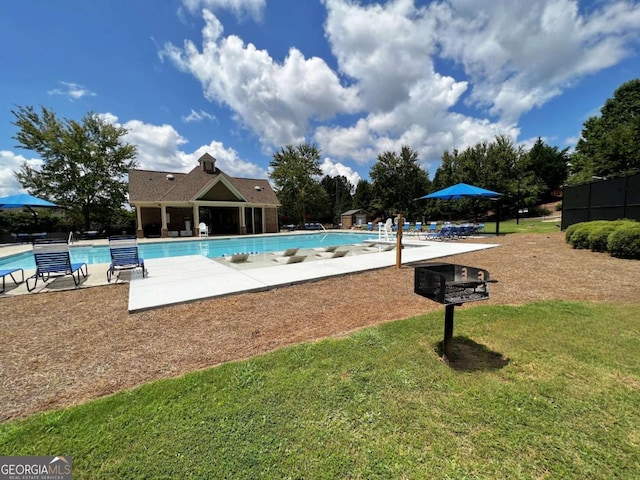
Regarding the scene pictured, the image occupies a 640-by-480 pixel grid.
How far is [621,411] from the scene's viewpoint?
2189 millimetres

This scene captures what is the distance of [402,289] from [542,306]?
2415 millimetres

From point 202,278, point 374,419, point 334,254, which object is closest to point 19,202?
point 202,278

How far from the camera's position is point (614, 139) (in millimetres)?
24344

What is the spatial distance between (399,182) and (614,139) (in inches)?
830

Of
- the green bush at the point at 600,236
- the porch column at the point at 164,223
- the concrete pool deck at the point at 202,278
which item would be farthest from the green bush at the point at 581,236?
the porch column at the point at 164,223

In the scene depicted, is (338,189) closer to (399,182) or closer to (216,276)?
(399,182)

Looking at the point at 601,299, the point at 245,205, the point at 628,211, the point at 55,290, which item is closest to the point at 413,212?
the point at 245,205

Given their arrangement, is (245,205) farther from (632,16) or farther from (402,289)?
(632,16)

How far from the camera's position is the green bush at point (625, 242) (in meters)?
7.92

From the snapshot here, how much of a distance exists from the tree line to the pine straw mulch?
14.7 meters

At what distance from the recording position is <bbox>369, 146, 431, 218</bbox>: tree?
128ft

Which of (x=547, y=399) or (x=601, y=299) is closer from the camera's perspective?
(x=547, y=399)

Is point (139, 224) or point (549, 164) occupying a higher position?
point (549, 164)

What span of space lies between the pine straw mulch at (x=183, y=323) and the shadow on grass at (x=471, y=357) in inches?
47.9
